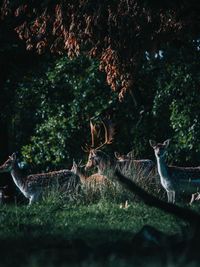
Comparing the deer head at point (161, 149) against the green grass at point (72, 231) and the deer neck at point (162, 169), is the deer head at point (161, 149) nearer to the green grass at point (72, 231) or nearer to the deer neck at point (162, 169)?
the deer neck at point (162, 169)

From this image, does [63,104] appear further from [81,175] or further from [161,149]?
[161,149]

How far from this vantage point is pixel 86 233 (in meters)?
10.7

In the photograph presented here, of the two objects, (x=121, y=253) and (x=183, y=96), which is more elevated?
(x=183, y=96)

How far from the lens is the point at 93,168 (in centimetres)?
2162

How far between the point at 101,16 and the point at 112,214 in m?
4.11

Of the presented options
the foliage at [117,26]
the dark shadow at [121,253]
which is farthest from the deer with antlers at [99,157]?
the dark shadow at [121,253]

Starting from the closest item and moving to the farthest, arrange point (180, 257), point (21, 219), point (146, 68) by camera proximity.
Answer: point (180, 257)
point (21, 219)
point (146, 68)

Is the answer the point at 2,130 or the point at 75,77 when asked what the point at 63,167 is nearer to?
the point at 2,130

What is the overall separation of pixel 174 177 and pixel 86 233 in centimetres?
865

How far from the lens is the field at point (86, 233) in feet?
21.5

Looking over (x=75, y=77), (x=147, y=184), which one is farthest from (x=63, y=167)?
(x=147, y=184)

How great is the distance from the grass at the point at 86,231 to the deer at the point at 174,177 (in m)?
0.39

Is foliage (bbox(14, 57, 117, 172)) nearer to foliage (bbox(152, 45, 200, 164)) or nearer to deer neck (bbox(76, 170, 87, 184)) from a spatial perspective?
foliage (bbox(152, 45, 200, 164))

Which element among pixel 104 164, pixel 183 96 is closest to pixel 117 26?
pixel 104 164
